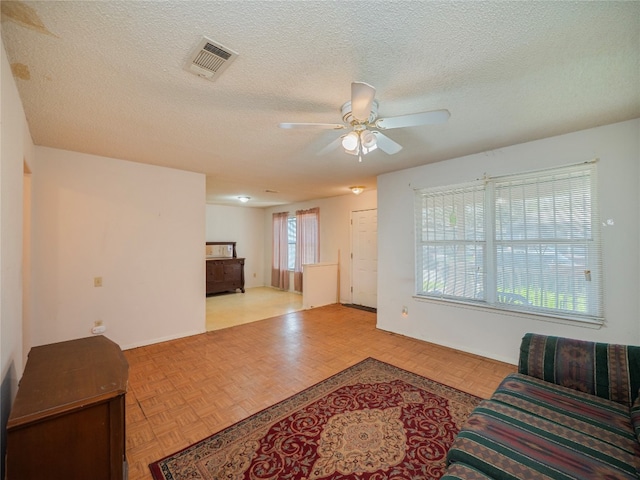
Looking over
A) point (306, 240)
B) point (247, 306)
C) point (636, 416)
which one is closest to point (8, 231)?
point (636, 416)

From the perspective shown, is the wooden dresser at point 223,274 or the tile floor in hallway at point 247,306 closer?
the tile floor in hallway at point 247,306

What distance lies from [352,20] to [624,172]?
283 cm

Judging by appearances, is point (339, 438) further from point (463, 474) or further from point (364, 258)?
point (364, 258)

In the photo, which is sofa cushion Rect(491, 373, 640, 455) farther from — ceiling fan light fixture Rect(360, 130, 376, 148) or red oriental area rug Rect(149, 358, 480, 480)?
ceiling fan light fixture Rect(360, 130, 376, 148)

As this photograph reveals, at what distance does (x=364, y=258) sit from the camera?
→ 5660mm

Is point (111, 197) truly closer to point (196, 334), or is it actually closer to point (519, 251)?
point (196, 334)

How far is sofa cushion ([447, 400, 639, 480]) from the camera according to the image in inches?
43.6

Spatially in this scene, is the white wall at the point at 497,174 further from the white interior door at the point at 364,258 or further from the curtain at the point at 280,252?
the curtain at the point at 280,252

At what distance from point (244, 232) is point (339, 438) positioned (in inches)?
262

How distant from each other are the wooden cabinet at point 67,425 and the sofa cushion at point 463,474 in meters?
1.44

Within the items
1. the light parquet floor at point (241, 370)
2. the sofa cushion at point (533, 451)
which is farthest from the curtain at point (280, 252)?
the sofa cushion at point (533, 451)

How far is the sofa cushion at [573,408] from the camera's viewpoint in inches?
51.5

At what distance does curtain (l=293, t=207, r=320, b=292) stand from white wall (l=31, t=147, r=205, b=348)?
2992mm

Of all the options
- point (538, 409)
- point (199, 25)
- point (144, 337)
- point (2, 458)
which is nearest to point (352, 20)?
point (199, 25)
